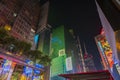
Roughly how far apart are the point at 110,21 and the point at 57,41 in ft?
150

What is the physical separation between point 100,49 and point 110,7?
40117mm

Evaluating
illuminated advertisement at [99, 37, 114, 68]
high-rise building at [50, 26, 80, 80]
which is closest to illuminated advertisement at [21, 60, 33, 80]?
illuminated advertisement at [99, 37, 114, 68]

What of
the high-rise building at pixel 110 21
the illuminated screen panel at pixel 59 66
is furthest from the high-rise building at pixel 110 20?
the illuminated screen panel at pixel 59 66

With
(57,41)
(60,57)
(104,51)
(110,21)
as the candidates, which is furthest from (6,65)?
(57,41)

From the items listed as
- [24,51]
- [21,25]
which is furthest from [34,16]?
[24,51]

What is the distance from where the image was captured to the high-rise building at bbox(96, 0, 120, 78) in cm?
367

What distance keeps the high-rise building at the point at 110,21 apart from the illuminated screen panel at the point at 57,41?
41788mm

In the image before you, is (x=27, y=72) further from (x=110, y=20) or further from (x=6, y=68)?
(x=110, y=20)

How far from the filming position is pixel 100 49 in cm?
4125

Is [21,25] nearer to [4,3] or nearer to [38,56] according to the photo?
[4,3]

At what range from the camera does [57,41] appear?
49844mm

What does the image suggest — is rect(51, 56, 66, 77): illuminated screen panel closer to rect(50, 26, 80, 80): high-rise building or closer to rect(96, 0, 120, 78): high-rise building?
rect(50, 26, 80, 80): high-rise building

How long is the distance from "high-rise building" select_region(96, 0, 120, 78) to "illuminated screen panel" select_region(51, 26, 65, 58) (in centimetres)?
4179

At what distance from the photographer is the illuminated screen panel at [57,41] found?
47384mm
